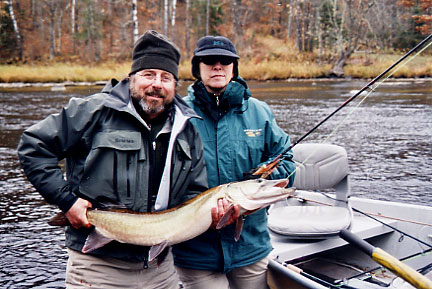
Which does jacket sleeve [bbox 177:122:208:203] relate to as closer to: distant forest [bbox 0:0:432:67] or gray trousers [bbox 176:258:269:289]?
gray trousers [bbox 176:258:269:289]

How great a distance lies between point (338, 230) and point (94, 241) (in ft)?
7.96

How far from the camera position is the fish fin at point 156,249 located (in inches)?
105

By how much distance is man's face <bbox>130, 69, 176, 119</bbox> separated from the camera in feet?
8.97

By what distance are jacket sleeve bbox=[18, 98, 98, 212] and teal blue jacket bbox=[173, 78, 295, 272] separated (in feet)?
2.69

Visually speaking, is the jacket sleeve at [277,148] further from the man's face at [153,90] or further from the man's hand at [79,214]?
the man's hand at [79,214]

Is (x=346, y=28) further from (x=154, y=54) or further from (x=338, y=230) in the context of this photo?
(x=154, y=54)

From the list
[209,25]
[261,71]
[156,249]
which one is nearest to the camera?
[156,249]

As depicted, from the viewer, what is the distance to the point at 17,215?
281 inches

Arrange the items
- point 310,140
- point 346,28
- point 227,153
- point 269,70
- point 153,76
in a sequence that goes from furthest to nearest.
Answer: point 346,28 < point 269,70 < point 310,140 < point 227,153 < point 153,76

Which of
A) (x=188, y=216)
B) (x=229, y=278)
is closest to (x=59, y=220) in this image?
(x=188, y=216)

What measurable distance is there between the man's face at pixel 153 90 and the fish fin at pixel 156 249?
77 cm

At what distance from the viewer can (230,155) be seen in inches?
120

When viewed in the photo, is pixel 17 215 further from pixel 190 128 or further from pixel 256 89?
pixel 256 89

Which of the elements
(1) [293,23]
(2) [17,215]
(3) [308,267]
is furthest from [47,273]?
(1) [293,23]
